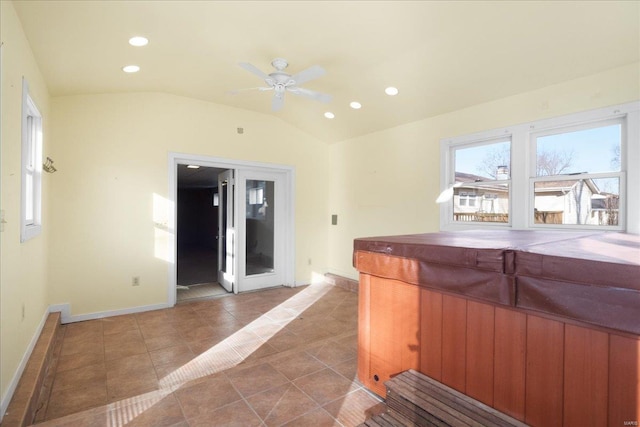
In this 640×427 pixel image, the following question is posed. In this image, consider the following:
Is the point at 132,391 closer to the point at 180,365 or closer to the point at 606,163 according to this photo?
the point at 180,365

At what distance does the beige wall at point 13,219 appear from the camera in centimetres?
199

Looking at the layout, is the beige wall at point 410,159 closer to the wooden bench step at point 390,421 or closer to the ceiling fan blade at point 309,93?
the ceiling fan blade at point 309,93

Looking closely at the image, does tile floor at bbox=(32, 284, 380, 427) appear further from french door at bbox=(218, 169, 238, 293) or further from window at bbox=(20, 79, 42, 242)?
window at bbox=(20, 79, 42, 242)

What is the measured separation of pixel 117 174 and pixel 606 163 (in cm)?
556

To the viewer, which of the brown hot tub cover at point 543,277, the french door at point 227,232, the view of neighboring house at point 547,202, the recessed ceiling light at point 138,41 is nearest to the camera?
the brown hot tub cover at point 543,277

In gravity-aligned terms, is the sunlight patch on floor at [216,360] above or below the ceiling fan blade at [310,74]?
below

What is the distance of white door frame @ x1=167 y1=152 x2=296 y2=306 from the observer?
454 centimetres

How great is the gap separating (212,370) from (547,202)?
3.80 metres

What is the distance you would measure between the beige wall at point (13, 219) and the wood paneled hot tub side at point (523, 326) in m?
2.46

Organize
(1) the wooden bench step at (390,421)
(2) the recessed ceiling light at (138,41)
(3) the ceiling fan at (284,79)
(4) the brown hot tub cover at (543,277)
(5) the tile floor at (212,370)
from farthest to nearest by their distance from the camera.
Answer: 1. (3) the ceiling fan at (284,79)
2. (2) the recessed ceiling light at (138,41)
3. (5) the tile floor at (212,370)
4. (1) the wooden bench step at (390,421)
5. (4) the brown hot tub cover at (543,277)

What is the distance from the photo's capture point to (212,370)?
273 cm

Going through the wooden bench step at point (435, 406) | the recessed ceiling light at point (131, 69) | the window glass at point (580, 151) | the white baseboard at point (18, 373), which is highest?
the recessed ceiling light at point (131, 69)

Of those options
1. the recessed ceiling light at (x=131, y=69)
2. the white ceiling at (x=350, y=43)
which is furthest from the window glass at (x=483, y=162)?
the recessed ceiling light at (x=131, y=69)

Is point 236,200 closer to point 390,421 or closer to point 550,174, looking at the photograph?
point 390,421
